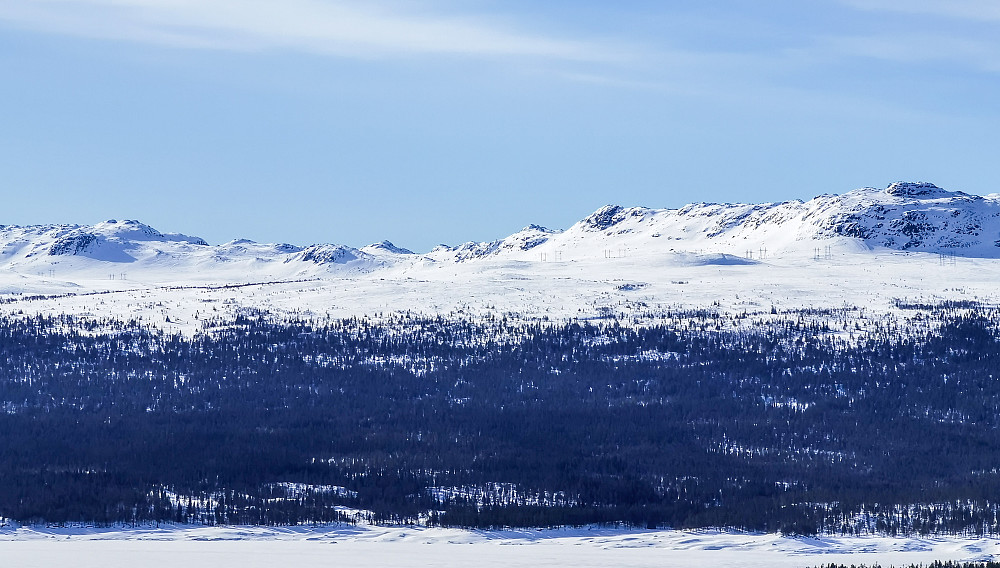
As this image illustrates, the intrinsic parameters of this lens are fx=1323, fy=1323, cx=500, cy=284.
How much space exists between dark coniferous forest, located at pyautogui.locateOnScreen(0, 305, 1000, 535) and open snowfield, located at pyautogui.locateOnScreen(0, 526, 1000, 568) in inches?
160

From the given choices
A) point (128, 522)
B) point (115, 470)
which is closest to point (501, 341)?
point (115, 470)

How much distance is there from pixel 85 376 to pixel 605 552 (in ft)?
336

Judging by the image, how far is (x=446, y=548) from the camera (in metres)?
89.6

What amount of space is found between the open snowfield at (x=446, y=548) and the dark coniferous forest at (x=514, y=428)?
13.4 ft

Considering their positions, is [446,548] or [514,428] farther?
[514,428]

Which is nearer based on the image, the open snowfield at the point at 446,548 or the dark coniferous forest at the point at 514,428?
the open snowfield at the point at 446,548

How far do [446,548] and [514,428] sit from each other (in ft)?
179

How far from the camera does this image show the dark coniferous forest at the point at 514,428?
106m

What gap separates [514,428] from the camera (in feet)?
472

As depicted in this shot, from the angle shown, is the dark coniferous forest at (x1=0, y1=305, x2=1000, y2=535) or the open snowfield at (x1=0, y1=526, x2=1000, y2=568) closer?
the open snowfield at (x1=0, y1=526, x2=1000, y2=568)

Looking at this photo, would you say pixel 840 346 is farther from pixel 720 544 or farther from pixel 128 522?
pixel 128 522

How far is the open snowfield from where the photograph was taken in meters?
80.1

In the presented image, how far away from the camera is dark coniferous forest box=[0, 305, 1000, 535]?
10638 cm

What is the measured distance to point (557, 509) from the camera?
105 meters
